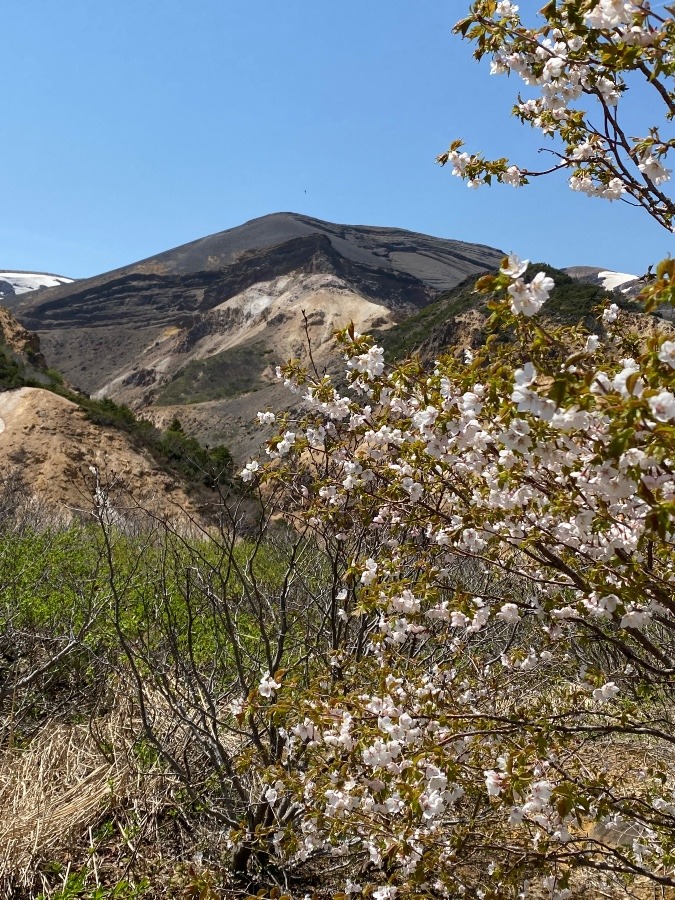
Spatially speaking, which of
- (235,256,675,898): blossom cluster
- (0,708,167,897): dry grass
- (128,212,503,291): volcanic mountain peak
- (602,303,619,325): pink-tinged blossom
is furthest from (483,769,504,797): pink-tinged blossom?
(128,212,503,291): volcanic mountain peak

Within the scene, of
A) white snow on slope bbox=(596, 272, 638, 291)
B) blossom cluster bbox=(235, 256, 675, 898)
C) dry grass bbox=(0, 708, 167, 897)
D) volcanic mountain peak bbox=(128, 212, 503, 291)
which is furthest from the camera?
white snow on slope bbox=(596, 272, 638, 291)

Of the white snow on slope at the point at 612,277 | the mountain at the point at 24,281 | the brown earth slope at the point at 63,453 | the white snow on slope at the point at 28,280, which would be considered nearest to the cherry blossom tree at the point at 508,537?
the brown earth slope at the point at 63,453

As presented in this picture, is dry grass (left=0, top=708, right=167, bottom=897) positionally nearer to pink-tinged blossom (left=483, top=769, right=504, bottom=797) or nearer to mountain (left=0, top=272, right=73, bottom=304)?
pink-tinged blossom (left=483, top=769, right=504, bottom=797)

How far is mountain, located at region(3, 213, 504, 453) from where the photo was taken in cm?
5788

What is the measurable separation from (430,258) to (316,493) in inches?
4365

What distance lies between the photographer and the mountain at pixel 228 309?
57.9m

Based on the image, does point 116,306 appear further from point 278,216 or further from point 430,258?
point 430,258

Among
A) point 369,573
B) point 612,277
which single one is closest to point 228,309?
point 612,277

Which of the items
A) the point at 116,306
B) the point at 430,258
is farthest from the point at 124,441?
the point at 430,258

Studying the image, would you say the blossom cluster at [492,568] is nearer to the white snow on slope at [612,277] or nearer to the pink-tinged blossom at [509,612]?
the pink-tinged blossom at [509,612]

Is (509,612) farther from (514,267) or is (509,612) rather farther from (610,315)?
(610,315)

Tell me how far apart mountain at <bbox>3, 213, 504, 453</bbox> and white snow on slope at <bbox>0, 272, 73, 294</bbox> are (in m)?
40.0

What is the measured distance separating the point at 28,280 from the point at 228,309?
3519 inches

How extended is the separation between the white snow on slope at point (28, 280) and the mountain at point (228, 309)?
40.0m
